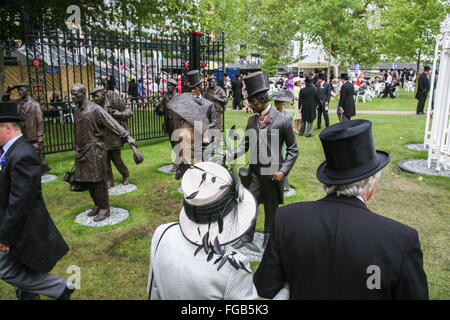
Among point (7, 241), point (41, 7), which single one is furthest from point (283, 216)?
point (41, 7)

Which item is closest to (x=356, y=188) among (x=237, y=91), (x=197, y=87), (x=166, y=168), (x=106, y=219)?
(x=106, y=219)

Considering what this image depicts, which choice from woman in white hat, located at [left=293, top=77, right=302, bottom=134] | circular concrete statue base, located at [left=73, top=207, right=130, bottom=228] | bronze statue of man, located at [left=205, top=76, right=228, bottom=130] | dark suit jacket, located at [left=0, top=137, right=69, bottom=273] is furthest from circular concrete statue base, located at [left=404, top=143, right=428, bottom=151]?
dark suit jacket, located at [left=0, top=137, right=69, bottom=273]

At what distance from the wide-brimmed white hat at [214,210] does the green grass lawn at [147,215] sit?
2.58 m

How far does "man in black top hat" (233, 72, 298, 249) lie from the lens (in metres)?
4.55

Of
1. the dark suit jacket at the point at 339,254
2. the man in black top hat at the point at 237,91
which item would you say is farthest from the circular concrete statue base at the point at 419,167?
the man in black top hat at the point at 237,91

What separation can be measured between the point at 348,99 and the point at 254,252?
8.60 metres

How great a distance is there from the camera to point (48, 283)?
3465 mm

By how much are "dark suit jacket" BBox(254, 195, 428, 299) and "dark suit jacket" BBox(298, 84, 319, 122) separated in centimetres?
1119

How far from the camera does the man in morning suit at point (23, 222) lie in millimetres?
3162

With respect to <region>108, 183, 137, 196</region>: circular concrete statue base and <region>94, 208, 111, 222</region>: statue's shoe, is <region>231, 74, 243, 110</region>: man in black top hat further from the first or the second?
<region>94, 208, 111, 222</region>: statue's shoe

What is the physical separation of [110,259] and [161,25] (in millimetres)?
13395

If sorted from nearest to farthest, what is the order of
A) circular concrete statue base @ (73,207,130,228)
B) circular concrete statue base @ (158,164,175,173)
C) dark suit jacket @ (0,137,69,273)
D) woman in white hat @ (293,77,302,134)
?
dark suit jacket @ (0,137,69,273)
circular concrete statue base @ (73,207,130,228)
circular concrete statue base @ (158,164,175,173)
woman in white hat @ (293,77,302,134)

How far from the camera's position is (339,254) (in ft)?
5.85

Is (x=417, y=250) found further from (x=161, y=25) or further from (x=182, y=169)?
(x=161, y=25)
